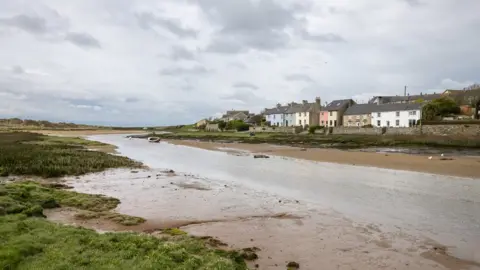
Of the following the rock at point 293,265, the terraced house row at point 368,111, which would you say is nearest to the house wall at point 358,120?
the terraced house row at point 368,111

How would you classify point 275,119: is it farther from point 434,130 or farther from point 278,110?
point 434,130

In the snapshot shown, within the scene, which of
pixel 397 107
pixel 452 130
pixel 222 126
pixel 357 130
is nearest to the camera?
pixel 452 130

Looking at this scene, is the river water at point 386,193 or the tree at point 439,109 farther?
the tree at point 439,109

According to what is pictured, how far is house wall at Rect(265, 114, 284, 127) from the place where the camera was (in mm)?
104438

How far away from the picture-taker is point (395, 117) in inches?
2744

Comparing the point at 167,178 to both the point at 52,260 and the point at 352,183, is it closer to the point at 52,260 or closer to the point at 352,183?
the point at 352,183

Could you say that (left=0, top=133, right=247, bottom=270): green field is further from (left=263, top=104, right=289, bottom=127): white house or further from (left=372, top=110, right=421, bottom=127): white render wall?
(left=263, top=104, right=289, bottom=127): white house

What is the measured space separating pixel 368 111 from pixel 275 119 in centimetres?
3488

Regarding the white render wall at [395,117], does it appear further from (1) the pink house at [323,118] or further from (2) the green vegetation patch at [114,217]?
(2) the green vegetation patch at [114,217]

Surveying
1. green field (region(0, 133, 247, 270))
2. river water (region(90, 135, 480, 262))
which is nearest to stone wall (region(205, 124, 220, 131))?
river water (region(90, 135, 480, 262))

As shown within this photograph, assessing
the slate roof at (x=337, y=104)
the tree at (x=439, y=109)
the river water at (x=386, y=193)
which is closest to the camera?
the river water at (x=386, y=193)

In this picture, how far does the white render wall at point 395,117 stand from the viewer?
65.8m

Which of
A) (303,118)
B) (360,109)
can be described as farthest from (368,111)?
(303,118)

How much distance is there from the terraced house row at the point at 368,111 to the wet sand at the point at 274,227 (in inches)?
2069
